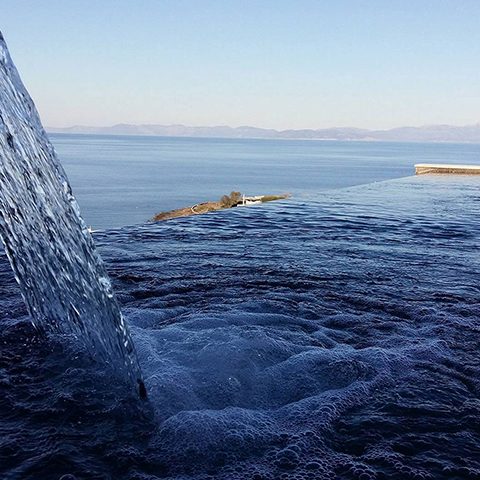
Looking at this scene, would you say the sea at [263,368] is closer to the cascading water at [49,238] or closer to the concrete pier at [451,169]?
the cascading water at [49,238]

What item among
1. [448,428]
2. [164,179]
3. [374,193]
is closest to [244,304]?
[448,428]

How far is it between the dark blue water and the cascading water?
280 millimetres

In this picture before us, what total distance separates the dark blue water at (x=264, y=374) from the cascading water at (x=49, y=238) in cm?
28

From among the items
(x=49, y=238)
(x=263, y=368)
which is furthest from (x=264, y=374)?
(x=49, y=238)

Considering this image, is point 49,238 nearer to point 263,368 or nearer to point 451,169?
point 263,368

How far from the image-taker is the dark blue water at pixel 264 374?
8.25 feet

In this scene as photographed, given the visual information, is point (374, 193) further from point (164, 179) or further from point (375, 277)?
point (164, 179)

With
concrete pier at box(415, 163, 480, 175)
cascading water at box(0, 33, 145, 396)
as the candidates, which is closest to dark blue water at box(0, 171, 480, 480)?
cascading water at box(0, 33, 145, 396)

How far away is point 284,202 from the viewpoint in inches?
417

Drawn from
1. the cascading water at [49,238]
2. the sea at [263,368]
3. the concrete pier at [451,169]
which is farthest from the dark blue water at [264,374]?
the concrete pier at [451,169]

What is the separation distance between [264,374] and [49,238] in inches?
64.4

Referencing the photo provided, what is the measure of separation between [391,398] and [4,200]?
2.60 m

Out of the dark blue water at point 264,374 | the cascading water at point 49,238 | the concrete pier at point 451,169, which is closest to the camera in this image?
the dark blue water at point 264,374

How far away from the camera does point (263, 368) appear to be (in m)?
3.62
